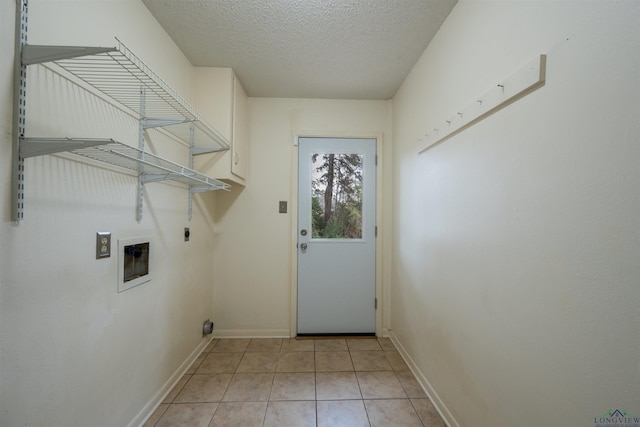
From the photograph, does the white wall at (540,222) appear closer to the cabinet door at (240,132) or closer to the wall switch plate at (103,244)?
the cabinet door at (240,132)

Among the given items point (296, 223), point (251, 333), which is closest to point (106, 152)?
point (296, 223)

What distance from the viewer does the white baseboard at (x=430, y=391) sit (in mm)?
1486

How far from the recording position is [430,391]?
67.7 inches

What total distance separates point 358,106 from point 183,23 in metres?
1.60

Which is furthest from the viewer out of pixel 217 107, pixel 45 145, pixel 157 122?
pixel 217 107

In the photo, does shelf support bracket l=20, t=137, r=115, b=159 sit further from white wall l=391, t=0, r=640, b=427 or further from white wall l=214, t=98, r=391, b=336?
white wall l=214, t=98, r=391, b=336

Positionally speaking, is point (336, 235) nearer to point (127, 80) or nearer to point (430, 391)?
point (430, 391)

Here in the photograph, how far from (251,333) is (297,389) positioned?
0.92 meters

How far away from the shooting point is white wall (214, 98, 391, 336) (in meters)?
2.57

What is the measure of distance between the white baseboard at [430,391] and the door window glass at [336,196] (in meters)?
1.08

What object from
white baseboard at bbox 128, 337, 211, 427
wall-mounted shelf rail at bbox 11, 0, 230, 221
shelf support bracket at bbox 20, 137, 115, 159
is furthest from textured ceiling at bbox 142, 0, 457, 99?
white baseboard at bbox 128, 337, 211, 427

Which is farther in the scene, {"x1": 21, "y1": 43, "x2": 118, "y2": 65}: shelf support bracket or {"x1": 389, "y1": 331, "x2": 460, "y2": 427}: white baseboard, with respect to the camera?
{"x1": 389, "y1": 331, "x2": 460, "y2": 427}: white baseboard

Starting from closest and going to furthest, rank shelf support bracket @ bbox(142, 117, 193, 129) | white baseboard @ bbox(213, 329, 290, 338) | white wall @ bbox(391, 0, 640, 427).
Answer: white wall @ bbox(391, 0, 640, 427) < shelf support bracket @ bbox(142, 117, 193, 129) < white baseboard @ bbox(213, 329, 290, 338)

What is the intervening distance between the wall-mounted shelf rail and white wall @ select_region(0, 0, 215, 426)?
0.08ft
